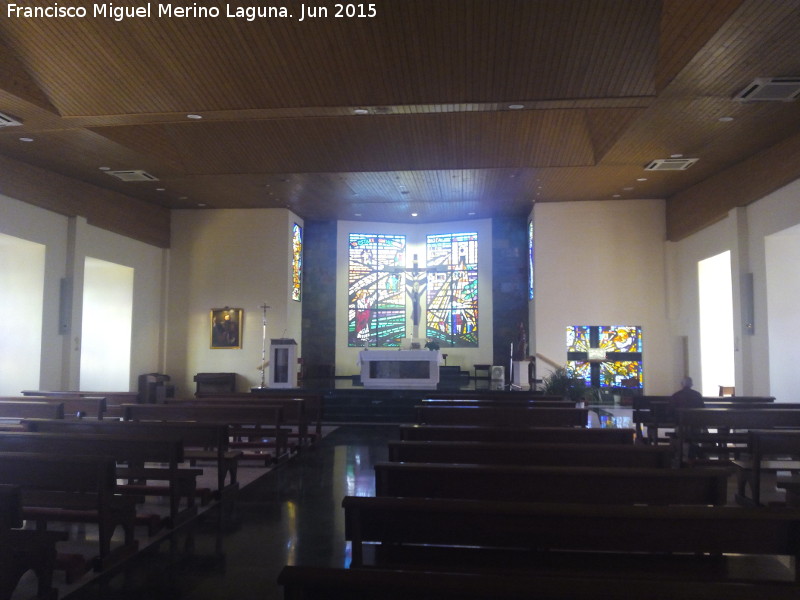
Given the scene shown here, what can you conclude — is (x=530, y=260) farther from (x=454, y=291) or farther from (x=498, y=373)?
(x=498, y=373)

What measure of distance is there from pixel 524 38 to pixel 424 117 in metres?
2.73

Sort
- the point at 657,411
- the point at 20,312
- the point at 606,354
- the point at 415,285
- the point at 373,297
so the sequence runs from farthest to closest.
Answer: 1. the point at 373,297
2. the point at 415,285
3. the point at 606,354
4. the point at 20,312
5. the point at 657,411

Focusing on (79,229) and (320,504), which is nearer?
(320,504)

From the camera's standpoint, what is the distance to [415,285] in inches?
628

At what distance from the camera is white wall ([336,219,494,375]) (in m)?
17.3

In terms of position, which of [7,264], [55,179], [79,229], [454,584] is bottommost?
[454,584]

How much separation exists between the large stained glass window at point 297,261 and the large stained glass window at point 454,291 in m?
3.57

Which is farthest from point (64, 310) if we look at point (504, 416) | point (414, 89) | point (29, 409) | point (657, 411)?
point (657, 411)

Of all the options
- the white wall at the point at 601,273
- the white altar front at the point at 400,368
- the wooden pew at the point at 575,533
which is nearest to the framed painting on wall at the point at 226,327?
the white altar front at the point at 400,368

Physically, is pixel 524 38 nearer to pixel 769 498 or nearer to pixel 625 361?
pixel 769 498

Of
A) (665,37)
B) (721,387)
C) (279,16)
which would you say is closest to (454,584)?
(279,16)

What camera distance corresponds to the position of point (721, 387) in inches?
491

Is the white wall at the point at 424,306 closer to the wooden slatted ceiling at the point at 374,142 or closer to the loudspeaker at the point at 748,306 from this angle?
the wooden slatted ceiling at the point at 374,142

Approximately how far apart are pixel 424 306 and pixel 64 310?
30.0ft
